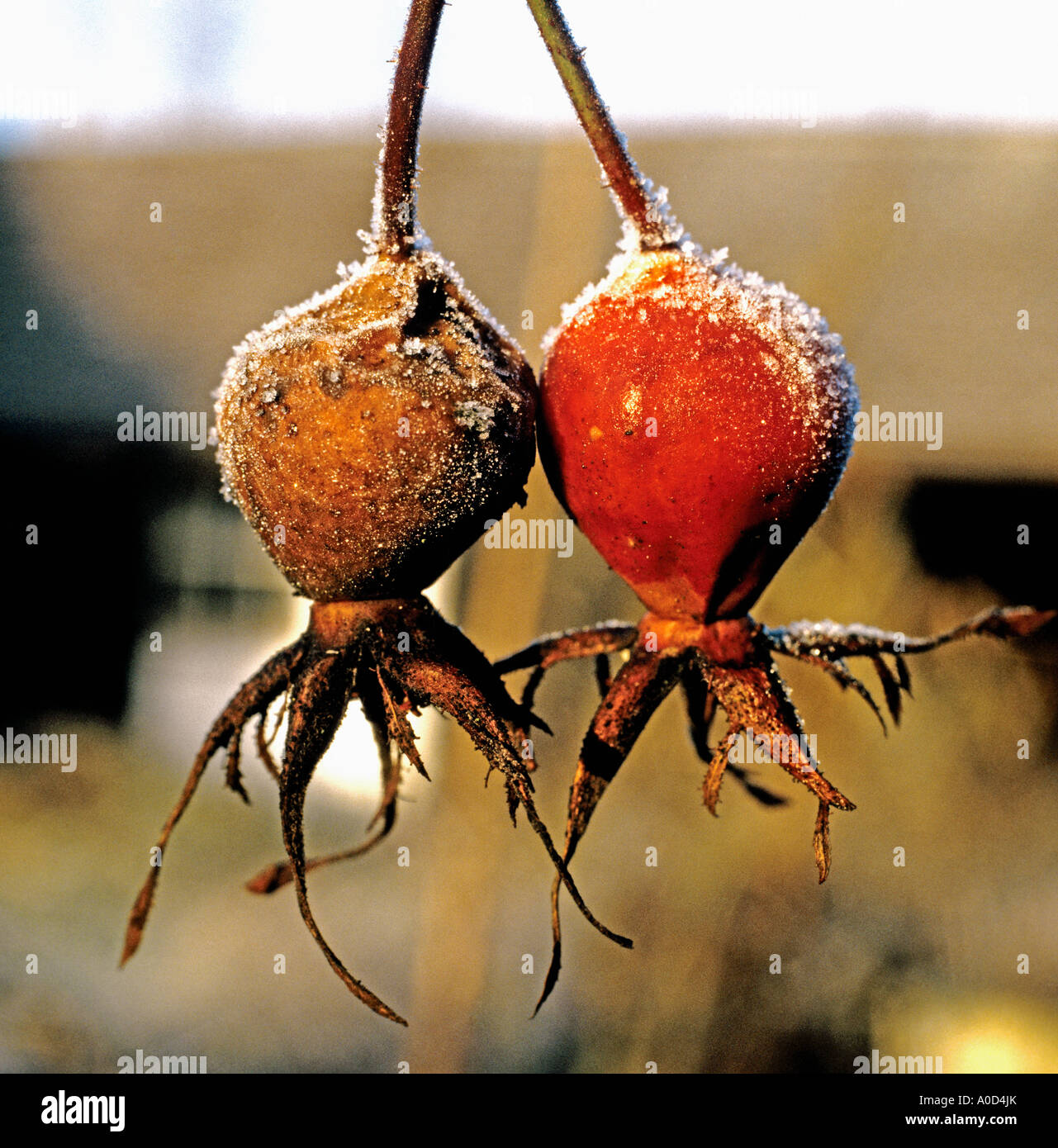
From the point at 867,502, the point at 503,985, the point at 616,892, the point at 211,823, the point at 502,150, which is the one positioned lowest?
the point at 211,823

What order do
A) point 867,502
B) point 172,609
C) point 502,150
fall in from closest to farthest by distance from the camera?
point 867,502
point 502,150
point 172,609

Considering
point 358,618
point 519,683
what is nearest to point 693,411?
point 358,618

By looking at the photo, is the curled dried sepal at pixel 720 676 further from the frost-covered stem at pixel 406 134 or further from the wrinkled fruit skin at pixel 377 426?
the frost-covered stem at pixel 406 134

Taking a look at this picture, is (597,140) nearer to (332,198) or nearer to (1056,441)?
(1056,441)

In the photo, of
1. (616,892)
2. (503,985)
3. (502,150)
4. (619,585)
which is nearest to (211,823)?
(503,985)

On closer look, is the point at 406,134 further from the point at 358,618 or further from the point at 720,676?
the point at 720,676

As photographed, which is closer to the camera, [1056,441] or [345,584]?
[345,584]
